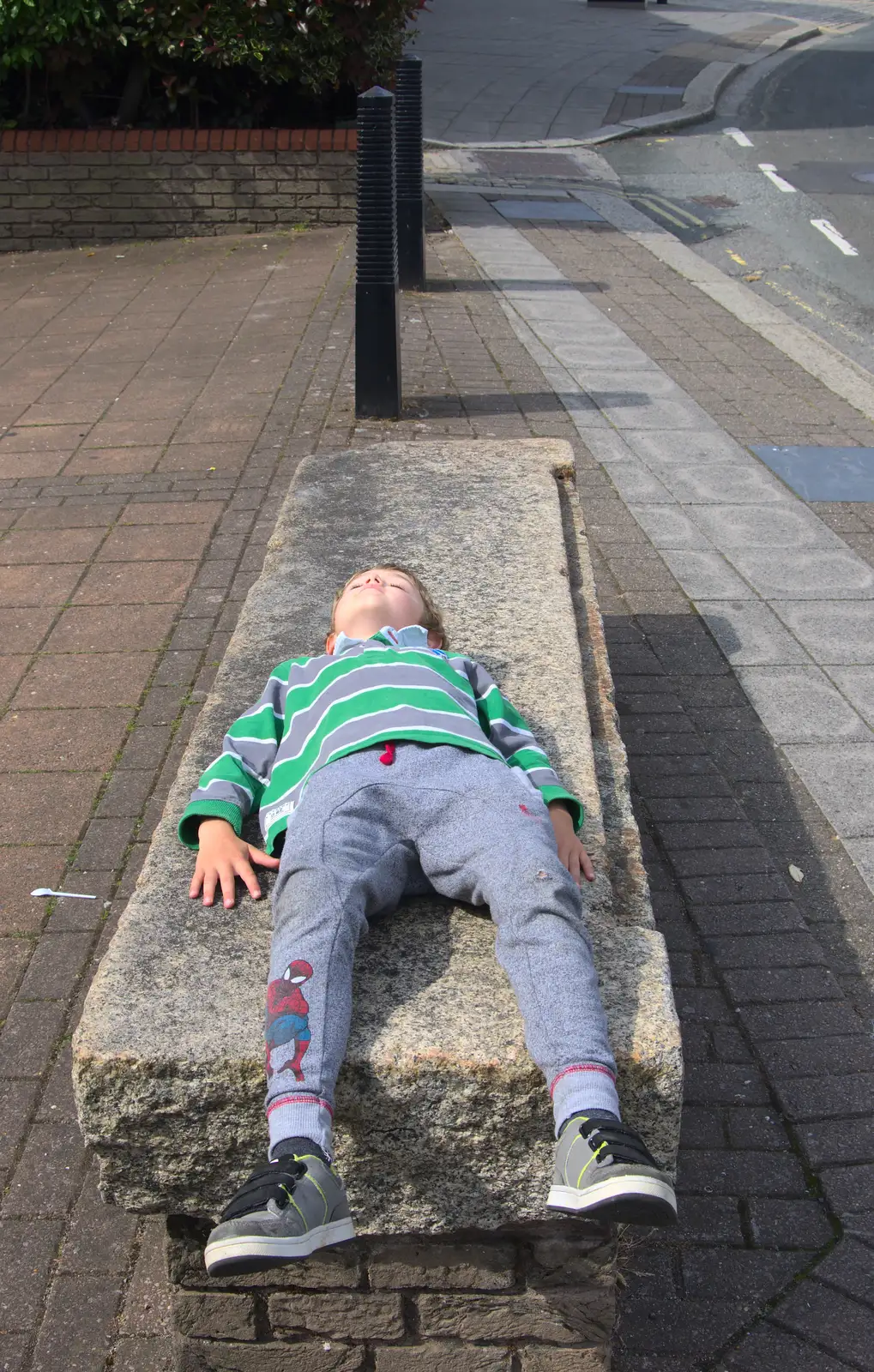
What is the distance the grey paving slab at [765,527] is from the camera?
6207mm

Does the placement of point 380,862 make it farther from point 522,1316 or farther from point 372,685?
point 522,1316

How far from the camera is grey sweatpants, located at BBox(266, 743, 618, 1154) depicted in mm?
2145

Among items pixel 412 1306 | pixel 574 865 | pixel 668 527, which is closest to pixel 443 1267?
pixel 412 1306

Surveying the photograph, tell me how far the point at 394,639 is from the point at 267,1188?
63.0 inches

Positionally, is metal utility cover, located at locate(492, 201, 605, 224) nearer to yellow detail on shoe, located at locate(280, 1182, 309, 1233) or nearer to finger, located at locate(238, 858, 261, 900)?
finger, located at locate(238, 858, 261, 900)

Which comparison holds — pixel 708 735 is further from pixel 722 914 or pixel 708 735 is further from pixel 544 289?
pixel 544 289

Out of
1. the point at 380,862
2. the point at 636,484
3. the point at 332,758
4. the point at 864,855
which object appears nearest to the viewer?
the point at 380,862

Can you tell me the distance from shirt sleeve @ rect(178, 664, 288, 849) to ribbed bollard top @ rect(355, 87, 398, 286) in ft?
15.7

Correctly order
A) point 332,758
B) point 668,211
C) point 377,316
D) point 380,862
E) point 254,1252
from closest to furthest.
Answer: point 254,1252 < point 380,862 < point 332,758 < point 377,316 < point 668,211

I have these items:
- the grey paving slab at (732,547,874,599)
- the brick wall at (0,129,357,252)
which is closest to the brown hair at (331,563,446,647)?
the grey paving slab at (732,547,874,599)

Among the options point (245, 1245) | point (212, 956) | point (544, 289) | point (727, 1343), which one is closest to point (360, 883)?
point (212, 956)

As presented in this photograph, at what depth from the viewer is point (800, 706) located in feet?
16.0

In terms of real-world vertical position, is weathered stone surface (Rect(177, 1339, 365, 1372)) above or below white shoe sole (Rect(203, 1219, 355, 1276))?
below

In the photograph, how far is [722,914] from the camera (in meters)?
3.78
